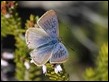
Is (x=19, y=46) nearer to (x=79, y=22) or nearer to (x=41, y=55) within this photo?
(x=41, y=55)

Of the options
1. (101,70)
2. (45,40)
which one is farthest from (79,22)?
(45,40)

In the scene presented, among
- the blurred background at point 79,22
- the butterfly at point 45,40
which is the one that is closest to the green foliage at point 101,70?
the butterfly at point 45,40

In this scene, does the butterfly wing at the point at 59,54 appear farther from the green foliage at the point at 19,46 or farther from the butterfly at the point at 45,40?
the green foliage at the point at 19,46

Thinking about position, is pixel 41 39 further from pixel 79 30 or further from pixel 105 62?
pixel 79 30

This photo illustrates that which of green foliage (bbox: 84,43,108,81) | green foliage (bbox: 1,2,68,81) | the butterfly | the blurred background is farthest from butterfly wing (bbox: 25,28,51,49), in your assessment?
the blurred background

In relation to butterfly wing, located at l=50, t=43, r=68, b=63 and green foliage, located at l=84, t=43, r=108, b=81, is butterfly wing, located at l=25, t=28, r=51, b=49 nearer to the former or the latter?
butterfly wing, located at l=50, t=43, r=68, b=63

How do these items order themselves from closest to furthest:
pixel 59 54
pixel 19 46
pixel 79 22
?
pixel 59 54 → pixel 19 46 → pixel 79 22
